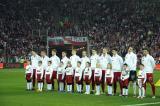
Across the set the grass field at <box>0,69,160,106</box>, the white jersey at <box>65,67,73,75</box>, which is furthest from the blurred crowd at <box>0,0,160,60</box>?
the grass field at <box>0,69,160,106</box>

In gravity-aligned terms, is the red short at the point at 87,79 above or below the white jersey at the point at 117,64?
below

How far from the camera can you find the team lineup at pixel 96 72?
86.9 feet

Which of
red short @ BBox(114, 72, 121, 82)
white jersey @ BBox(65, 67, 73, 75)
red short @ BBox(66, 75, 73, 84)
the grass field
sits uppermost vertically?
white jersey @ BBox(65, 67, 73, 75)

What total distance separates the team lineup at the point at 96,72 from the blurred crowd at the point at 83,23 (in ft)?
94.0

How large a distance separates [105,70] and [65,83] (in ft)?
10.5

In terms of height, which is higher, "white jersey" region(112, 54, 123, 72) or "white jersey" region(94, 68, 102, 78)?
"white jersey" region(112, 54, 123, 72)

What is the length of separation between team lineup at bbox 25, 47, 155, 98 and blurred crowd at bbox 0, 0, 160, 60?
2865 cm

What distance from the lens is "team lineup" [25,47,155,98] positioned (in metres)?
26.5

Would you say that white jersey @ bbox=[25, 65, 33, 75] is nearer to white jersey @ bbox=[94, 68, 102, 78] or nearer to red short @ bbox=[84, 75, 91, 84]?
red short @ bbox=[84, 75, 91, 84]

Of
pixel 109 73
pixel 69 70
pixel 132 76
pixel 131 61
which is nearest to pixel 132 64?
pixel 131 61

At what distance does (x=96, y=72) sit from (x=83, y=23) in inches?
1482

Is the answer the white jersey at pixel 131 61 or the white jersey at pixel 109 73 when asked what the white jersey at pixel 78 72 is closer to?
the white jersey at pixel 109 73

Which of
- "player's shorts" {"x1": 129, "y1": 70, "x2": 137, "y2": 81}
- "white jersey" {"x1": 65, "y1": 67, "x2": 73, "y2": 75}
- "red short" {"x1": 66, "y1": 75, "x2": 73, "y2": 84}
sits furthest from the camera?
"white jersey" {"x1": 65, "y1": 67, "x2": 73, "y2": 75}

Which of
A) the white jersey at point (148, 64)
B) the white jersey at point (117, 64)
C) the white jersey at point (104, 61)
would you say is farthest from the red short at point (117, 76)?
the white jersey at point (148, 64)
